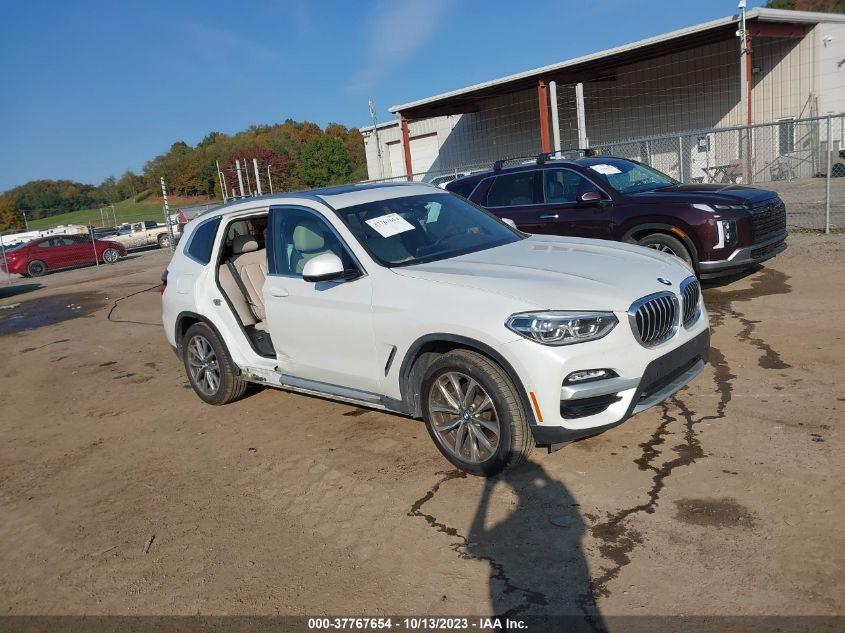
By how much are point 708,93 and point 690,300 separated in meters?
23.8

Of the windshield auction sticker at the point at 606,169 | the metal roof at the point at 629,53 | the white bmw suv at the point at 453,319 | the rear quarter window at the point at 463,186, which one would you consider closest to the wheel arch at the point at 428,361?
the white bmw suv at the point at 453,319

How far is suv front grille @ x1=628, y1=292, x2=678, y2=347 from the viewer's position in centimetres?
392

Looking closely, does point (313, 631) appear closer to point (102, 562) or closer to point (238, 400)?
point (102, 562)

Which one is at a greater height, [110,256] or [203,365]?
[203,365]

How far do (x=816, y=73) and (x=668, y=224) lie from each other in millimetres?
20460

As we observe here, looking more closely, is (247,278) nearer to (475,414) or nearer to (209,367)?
(209,367)

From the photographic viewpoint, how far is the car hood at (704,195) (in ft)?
26.3

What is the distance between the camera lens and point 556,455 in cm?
447

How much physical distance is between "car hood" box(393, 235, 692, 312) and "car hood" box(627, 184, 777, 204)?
3535 mm

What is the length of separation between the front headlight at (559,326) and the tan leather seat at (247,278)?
116 inches

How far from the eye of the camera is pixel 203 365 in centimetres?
634

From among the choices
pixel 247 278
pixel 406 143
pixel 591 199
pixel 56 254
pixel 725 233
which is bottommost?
pixel 56 254

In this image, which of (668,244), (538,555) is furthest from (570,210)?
(538,555)

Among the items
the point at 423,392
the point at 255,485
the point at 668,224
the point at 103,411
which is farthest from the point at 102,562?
the point at 668,224
